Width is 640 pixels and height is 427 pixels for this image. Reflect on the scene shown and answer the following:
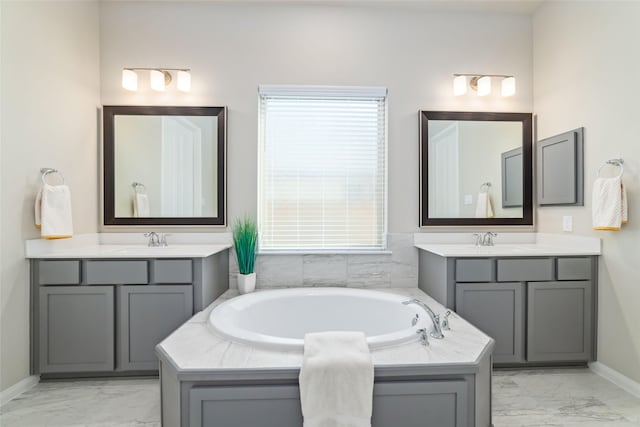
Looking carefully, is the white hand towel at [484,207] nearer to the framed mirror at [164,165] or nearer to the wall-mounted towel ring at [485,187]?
the wall-mounted towel ring at [485,187]

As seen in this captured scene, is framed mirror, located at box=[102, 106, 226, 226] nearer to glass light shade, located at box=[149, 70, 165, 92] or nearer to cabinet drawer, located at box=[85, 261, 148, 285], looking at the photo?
glass light shade, located at box=[149, 70, 165, 92]

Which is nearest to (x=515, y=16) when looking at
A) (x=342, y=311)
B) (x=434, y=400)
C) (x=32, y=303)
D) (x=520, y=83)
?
(x=520, y=83)

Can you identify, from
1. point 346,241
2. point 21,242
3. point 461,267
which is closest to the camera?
point 21,242

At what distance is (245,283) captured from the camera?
244 cm

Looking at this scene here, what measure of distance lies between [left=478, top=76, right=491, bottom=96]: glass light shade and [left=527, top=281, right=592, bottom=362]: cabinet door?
1587mm

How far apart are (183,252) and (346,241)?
1.28 m

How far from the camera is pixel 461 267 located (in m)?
2.20

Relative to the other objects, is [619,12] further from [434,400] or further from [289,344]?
[289,344]

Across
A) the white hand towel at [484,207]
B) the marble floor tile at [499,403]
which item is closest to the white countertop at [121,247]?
the marble floor tile at [499,403]

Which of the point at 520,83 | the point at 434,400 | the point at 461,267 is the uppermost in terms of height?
the point at 520,83

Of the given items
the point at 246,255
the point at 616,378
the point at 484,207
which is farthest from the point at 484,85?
the point at 246,255

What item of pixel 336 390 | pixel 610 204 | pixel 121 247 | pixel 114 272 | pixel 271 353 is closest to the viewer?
pixel 336 390

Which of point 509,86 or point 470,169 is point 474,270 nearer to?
point 470,169

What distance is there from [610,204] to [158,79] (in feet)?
10.9
